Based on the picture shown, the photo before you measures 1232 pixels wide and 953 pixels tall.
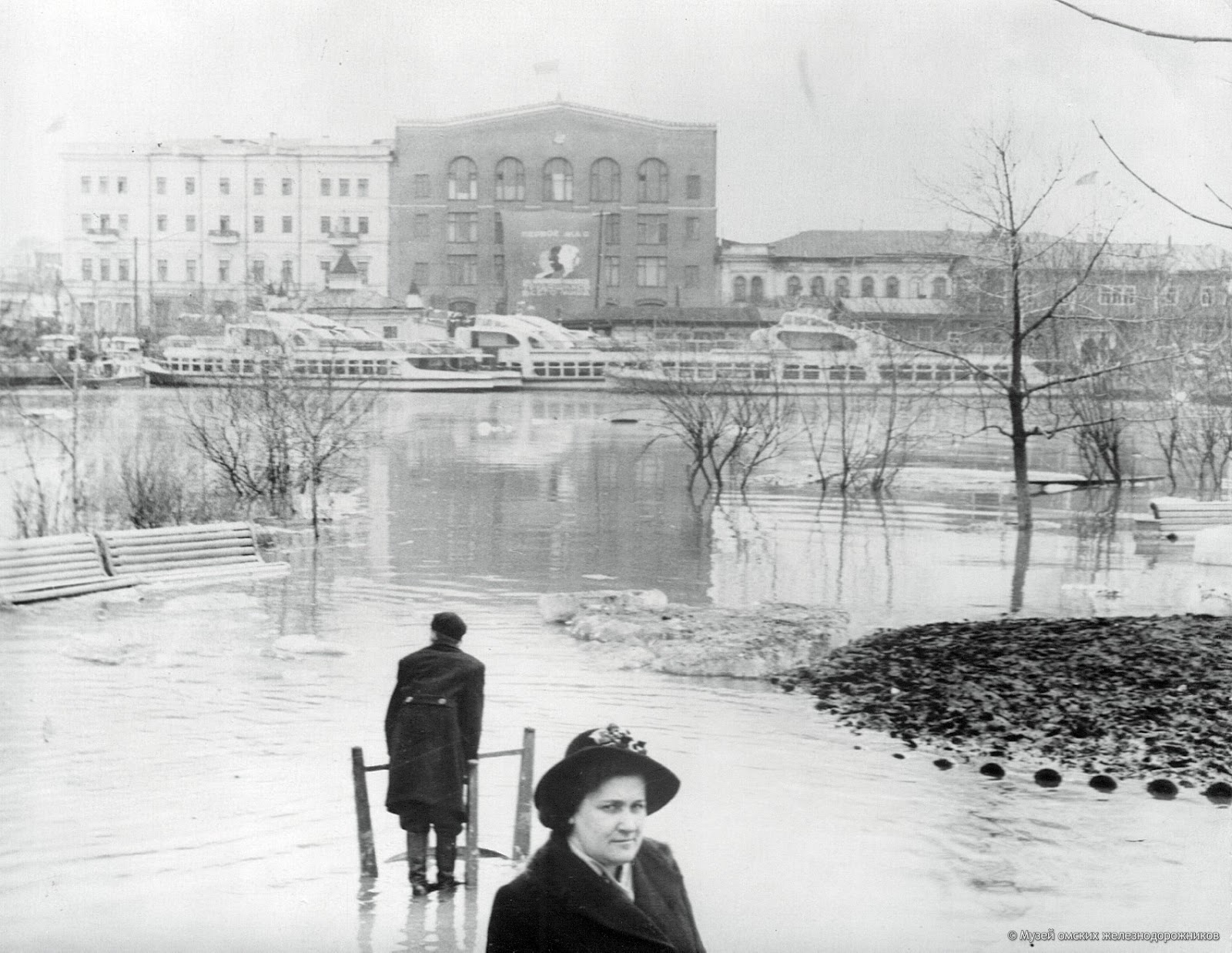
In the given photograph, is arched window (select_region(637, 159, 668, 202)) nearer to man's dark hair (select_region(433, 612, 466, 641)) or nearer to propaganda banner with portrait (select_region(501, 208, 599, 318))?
propaganda banner with portrait (select_region(501, 208, 599, 318))

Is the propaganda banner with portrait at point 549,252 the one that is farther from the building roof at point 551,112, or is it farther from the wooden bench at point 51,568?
the wooden bench at point 51,568

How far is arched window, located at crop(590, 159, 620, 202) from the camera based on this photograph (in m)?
6.44

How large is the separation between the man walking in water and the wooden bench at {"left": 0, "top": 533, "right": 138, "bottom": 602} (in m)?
2.53

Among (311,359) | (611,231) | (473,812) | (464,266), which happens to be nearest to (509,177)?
(464,266)

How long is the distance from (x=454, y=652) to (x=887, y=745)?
77.0 inches

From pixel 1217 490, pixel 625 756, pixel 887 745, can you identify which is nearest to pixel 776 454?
pixel 1217 490

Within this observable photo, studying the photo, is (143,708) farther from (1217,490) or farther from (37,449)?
(1217,490)

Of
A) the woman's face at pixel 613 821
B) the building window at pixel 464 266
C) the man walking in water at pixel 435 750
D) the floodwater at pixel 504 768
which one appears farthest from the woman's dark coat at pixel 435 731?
the building window at pixel 464 266

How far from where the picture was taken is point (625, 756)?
4.04 m

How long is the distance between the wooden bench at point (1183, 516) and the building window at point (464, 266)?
14.2 feet

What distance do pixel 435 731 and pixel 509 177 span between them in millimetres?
2904

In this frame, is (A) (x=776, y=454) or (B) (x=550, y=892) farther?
(A) (x=776, y=454)

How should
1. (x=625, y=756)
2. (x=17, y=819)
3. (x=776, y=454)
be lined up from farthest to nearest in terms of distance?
(x=776, y=454) < (x=17, y=819) < (x=625, y=756)

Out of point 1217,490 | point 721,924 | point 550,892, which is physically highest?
point 1217,490
